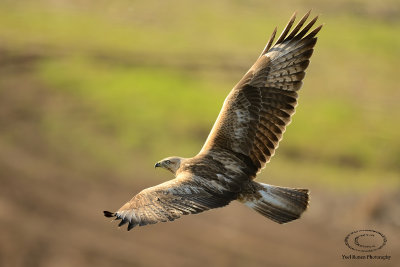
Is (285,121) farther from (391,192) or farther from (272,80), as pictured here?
(391,192)

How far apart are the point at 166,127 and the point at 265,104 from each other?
19.8 meters

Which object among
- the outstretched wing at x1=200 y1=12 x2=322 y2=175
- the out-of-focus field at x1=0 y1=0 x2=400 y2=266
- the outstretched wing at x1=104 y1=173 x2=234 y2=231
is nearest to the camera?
the outstretched wing at x1=104 y1=173 x2=234 y2=231

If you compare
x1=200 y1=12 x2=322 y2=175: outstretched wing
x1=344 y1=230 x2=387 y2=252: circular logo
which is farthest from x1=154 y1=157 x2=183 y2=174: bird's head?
x1=344 y1=230 x2=387 y2=252: circular logo

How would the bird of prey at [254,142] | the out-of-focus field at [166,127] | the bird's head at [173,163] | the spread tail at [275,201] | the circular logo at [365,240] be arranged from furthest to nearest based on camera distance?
the out-of-focus field at [166,127]
the circular logo at [365,240]
the bird's head at [173,163]
the spread tail at [275,201]
the bird of prey at [254,142]

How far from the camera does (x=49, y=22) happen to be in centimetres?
4503

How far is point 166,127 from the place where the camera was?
102 feet

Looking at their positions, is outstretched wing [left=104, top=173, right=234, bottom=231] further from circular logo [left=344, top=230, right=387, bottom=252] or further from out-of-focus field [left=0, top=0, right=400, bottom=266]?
circular logo [left=344, top=230, right=387, bottom=252]

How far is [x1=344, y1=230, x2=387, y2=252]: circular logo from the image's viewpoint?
846 inches

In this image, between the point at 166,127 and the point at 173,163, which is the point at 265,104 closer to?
the point at 173,163

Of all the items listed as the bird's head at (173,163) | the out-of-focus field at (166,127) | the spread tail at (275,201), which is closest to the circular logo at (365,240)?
the out-of-focus field at (166,127)

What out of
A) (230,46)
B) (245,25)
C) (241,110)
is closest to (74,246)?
(241,110)

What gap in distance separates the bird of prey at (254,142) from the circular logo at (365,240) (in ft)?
35.8

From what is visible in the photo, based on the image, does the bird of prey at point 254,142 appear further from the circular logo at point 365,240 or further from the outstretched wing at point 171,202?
the circular logo at point 365,240

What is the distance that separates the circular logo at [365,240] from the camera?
70.5ft
